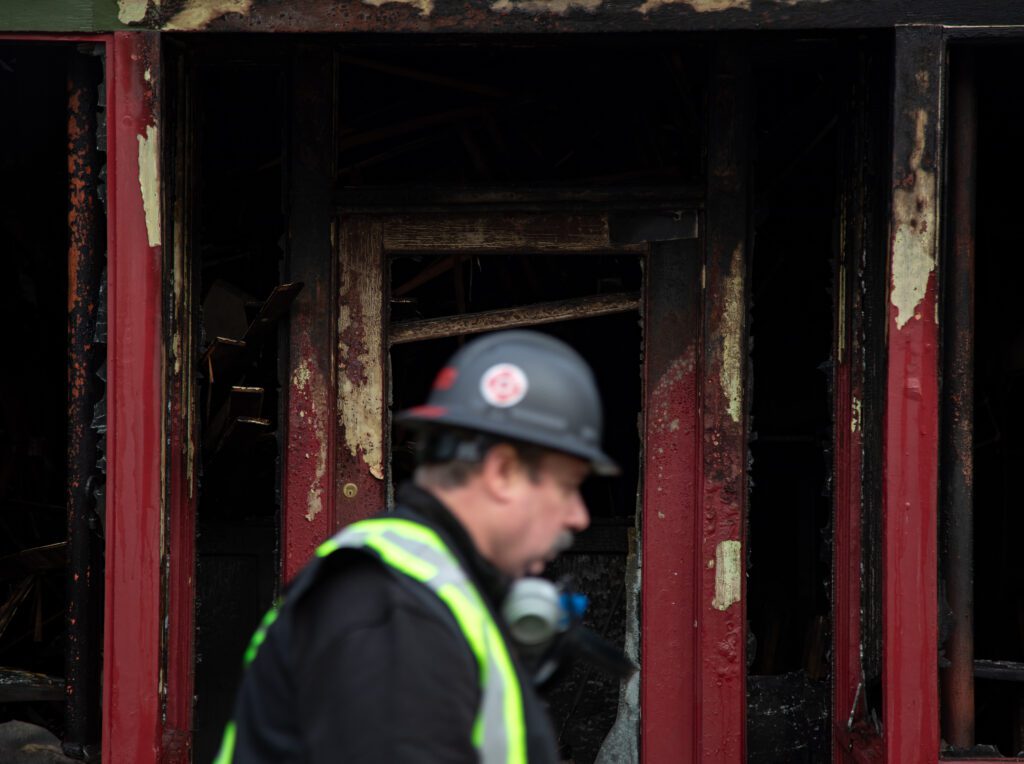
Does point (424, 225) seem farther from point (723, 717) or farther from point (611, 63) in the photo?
point (723, 717)

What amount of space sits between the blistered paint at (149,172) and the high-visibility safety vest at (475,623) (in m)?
2.58

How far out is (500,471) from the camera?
198cm

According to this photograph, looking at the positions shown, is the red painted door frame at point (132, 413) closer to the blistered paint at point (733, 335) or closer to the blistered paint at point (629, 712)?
the blistered paint at point (629, 712)

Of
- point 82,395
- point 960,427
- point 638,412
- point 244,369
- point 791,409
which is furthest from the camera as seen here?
point 791,409

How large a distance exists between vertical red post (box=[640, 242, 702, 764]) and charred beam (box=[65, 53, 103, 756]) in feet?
6.61

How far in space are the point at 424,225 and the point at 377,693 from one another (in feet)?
11.7

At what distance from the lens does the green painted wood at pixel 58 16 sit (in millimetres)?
4180

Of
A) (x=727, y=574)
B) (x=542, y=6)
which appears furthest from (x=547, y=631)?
(x=727, y=574)

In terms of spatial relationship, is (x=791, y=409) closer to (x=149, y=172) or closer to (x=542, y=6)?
(x=542, y=6)

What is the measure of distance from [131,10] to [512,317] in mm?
1852

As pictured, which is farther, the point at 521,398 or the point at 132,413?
the point at 132,413

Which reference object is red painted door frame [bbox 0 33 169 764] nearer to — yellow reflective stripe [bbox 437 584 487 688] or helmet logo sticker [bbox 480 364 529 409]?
helmet logo sticker [bbox 480 364 529 409]

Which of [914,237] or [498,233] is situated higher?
[498,233]

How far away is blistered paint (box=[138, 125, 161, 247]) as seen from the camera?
13.8ft
